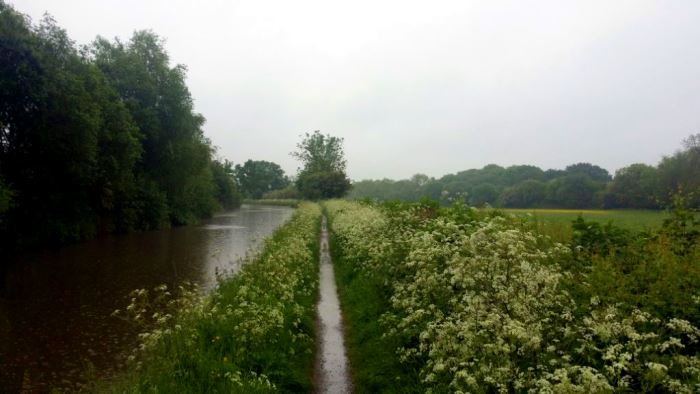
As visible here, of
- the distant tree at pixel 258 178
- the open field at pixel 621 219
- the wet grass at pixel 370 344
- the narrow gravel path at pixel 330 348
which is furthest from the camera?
the distant tree at pixel 258 178

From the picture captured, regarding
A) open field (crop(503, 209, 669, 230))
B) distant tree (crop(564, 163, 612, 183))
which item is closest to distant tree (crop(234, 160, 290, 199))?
distant tree (crop(564, 163, 612, 183))

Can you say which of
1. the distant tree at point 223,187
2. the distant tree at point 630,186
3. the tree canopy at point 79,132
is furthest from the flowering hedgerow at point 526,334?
the distant tree at point 223,187

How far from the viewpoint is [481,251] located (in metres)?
6.79

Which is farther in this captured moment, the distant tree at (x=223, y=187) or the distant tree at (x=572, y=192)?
the distant tree at (x=223, y=187)

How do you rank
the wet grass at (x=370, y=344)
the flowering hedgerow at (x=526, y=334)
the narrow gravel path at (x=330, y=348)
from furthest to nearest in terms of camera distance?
the narrow gravel path at (x=330, y=348)
the wet grass at (x=370, y=344)
the flowering hedgerow at (x=526, y=334)

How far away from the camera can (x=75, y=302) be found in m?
13.2

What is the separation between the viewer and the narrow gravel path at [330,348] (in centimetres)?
774

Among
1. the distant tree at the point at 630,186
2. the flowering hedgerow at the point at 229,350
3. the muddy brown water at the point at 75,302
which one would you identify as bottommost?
the muddy brown water at the point at 75,302

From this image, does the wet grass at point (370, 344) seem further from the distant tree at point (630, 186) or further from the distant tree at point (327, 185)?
the distant tree at point (327, 185)

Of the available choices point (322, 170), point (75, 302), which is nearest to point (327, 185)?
point (322, 170)

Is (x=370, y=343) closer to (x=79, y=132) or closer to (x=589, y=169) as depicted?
(x=79, y=132)

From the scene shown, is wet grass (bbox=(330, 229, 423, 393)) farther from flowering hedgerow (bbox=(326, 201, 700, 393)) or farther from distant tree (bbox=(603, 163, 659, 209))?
distant tree (bbox=(603, 163, 659, 209))

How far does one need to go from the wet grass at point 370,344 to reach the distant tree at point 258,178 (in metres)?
160

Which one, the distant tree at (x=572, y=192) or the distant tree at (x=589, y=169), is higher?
the distant tree at (x=589, y=169)
